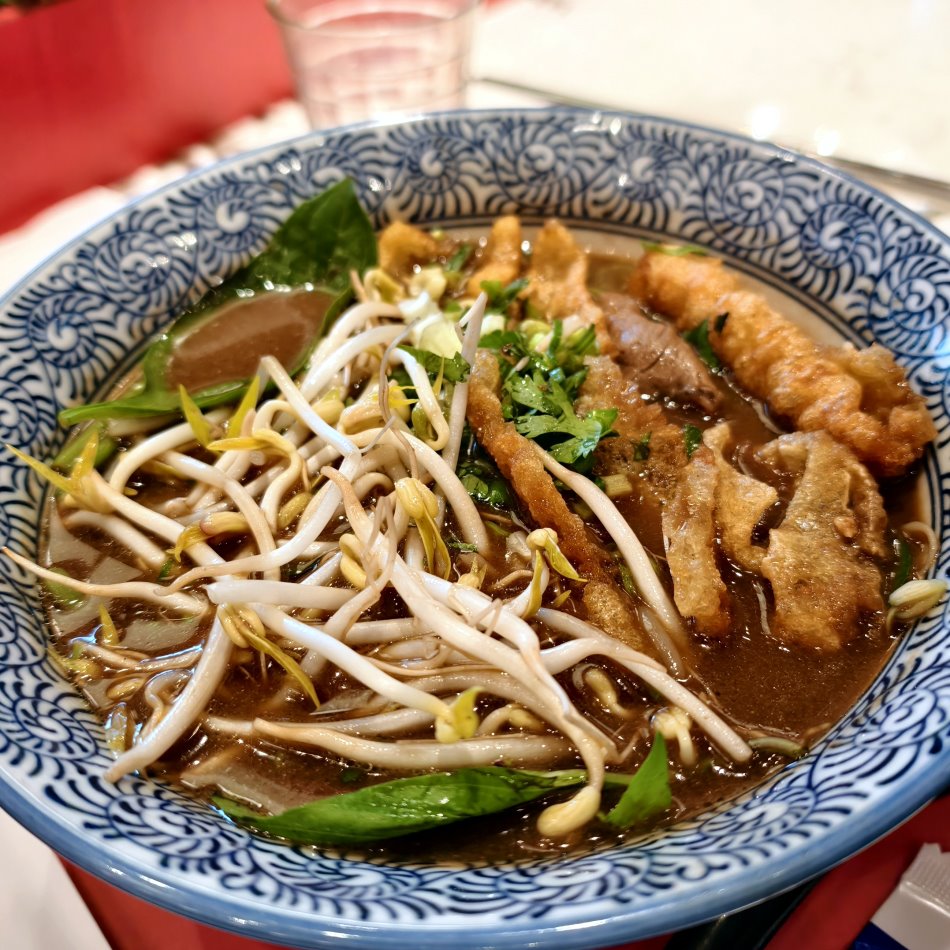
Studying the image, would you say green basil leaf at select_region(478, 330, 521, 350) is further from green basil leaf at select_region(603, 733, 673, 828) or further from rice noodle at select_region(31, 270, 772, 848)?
green basil leaf at select_region(603, 733, 673, 828)

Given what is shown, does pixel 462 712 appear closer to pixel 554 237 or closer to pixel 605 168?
pixel 554 237

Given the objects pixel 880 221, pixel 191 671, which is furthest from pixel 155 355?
pixel 880 221

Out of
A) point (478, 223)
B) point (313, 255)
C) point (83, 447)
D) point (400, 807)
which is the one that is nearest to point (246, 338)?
point (313, 255)

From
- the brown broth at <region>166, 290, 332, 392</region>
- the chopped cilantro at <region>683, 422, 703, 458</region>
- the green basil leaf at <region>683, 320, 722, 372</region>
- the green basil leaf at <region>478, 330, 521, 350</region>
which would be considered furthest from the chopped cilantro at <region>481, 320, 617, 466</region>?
the brown broth at <region>166, 290, 332, 392</region>

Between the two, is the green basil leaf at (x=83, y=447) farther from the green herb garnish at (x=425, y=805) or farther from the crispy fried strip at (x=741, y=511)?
the crispy fried strip at (x=741, y=511)

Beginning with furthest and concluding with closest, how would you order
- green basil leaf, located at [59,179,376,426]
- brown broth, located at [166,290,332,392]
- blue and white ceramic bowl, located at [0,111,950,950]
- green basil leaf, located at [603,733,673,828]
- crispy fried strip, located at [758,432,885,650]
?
green basil leaf, located at [59,179,376,426]
brown broth, located at [166,290,332,392]
crispy fried strip, located at [758,432,885,650]
green basil leaf, located at [603,733,673,828]
blue and white ceramic bowl, located at [0,111,950,950]

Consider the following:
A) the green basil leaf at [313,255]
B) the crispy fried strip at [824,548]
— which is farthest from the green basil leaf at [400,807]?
the green basil leaf at [313,255]

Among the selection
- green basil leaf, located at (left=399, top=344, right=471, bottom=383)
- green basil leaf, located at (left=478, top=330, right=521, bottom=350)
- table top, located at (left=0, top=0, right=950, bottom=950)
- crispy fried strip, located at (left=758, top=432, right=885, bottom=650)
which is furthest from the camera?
table top, located at (left=0, top=0, right=950, bottom=950)

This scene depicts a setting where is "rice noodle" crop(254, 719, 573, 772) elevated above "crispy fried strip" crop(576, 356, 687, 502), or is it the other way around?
"crispy fried strip" crop(576, 356, 687, 502)
